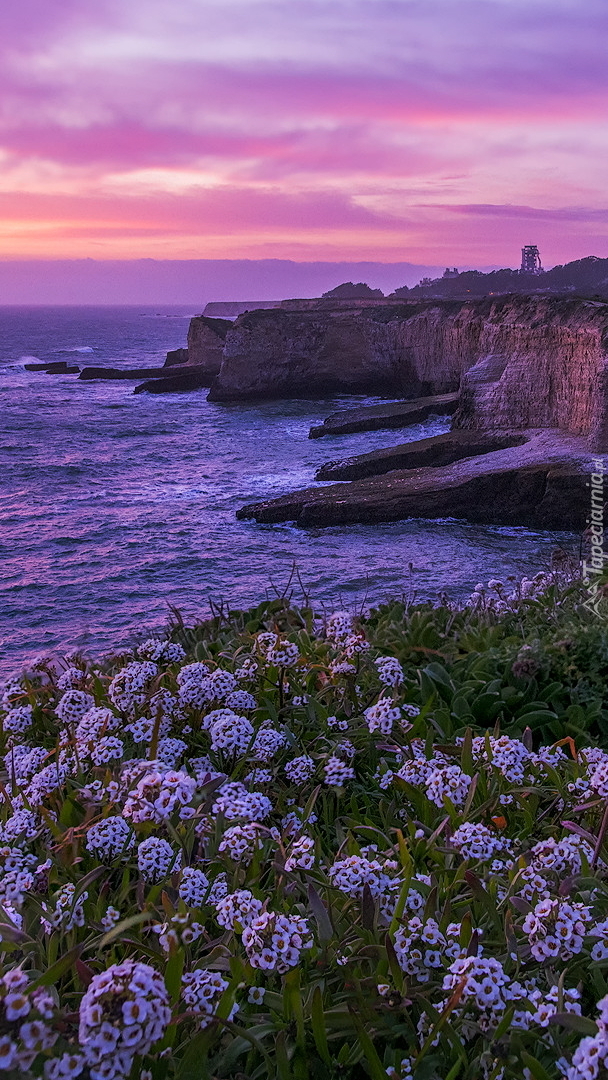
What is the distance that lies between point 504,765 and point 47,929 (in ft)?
5.07

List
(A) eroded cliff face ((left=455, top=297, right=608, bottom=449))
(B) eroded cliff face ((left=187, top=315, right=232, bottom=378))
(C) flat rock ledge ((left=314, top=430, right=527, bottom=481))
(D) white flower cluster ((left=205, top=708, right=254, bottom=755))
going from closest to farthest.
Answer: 1. (D) white flower cluster ((left=205, top=708, right=254, bottom=755))
2. (A) eroded cliff face ((left=455, top=297, right=608, bottom=449))
3. (C) flat rock ledge ((left=314, top=430, right=527, bottom=481))
4. (B) eroded cliff face ((left=187, top=315, right=232, bottom=378))

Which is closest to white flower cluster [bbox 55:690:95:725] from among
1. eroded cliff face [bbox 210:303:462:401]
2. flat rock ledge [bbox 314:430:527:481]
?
flat rock ledge [bbox 314:430:527:481]

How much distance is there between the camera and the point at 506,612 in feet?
19.0

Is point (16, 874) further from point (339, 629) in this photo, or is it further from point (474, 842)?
point (339, 629)

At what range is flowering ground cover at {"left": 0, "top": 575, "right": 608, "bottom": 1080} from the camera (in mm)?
1868

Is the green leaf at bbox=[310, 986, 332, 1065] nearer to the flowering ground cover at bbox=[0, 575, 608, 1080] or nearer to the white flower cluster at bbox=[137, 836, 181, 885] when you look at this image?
the flowering ground cover at bbox=[0, 575, 608, 1080]

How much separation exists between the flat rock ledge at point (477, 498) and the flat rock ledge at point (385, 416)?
55.6ft

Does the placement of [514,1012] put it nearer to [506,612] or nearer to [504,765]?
[504,765]

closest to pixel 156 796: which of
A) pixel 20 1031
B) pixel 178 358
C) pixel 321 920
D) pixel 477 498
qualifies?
pixel 321 920

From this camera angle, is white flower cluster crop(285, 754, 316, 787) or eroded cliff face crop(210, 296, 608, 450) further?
eroded cliff face crop(210, 296, 608, 450)

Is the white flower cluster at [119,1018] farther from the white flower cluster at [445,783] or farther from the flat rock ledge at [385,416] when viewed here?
the flat rock ledge at [385,416]

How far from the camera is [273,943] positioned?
6.40ft

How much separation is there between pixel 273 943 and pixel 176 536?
25928 mm

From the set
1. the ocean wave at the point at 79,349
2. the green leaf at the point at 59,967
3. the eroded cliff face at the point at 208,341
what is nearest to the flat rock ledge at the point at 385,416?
the eroded cliff face at the point at 208,341
